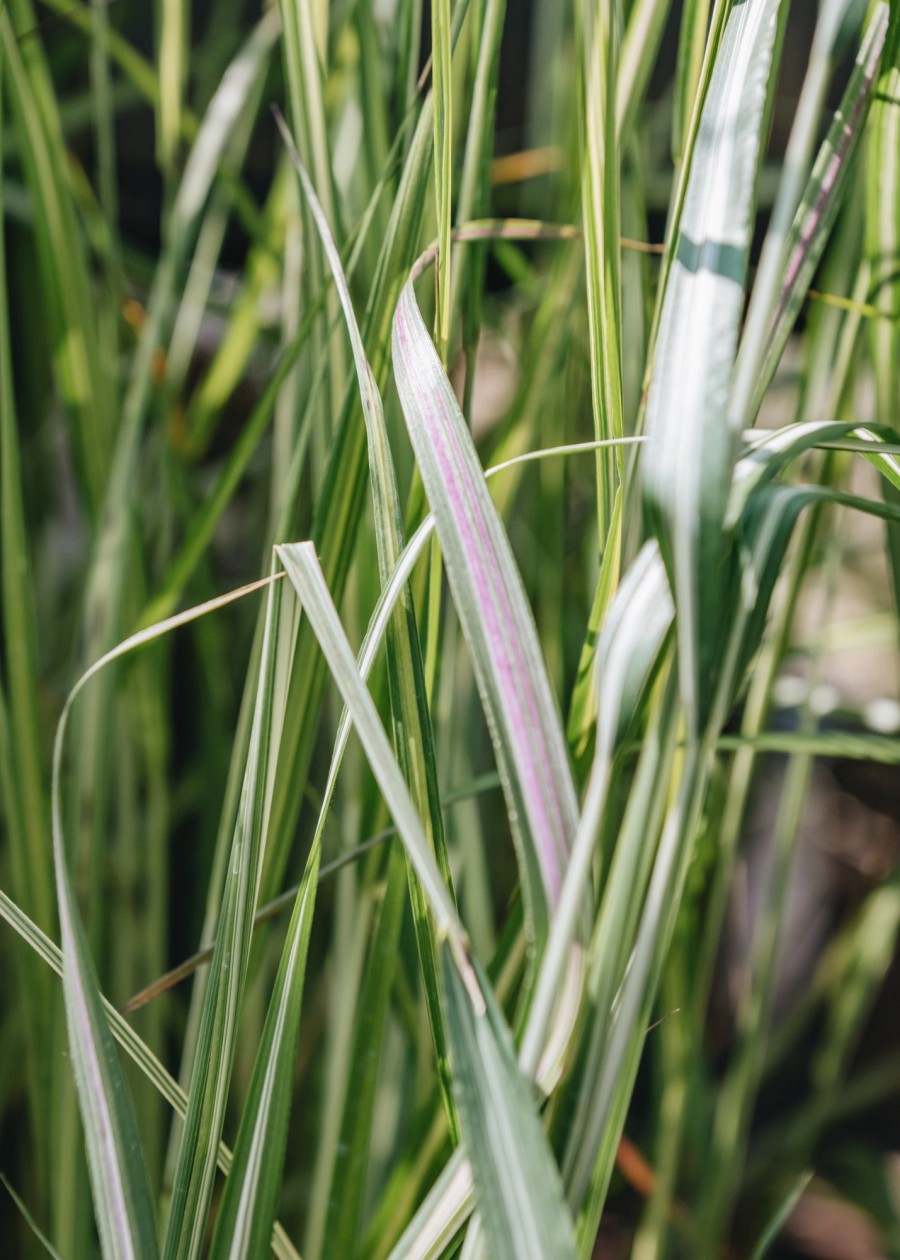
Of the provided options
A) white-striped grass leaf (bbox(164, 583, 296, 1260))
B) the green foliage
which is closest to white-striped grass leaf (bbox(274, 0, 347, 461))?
the green foliage

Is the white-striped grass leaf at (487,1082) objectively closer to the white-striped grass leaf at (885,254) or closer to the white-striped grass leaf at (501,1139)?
the white-striped grass leaf at (501,1139)

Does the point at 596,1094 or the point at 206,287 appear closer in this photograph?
the point at 596,1094

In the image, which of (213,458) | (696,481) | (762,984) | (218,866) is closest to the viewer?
(696,481)

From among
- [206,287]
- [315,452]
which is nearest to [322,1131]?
[315,452]

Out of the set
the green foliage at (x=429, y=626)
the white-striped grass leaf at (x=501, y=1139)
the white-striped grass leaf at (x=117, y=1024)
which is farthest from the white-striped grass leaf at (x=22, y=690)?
the white-striped grass leaf at (x=501, y=1139)

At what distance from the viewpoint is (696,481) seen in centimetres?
14

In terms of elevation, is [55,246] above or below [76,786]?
above

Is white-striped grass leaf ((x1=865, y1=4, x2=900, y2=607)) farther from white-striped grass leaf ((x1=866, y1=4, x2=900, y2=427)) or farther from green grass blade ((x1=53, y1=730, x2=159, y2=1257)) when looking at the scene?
green grass blade ((x1=53, y1=730, x2=159, y2=1257))


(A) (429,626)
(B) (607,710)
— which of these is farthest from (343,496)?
(B) (607,710)

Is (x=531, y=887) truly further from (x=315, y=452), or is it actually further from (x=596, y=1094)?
(x=315, y=452)

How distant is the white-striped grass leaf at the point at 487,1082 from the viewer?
141 mm

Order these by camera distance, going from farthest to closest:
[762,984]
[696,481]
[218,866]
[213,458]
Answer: [213,458] → [762,984] → [218,866] → [696,481]

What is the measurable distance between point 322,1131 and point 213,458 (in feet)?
1.61

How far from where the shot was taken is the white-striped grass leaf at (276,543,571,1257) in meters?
0.14
